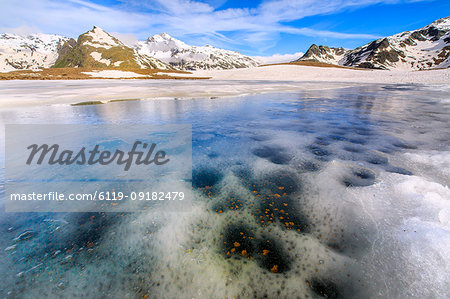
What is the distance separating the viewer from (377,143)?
17.1 ft

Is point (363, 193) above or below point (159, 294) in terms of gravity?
above

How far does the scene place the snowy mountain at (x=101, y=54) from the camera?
13038 cm

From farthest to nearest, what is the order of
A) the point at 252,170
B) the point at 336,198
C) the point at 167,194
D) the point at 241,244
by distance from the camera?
the point at 252,170 < the point at 167,194 < the point at 336,198 < the point at 241,244

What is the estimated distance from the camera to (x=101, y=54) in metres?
140

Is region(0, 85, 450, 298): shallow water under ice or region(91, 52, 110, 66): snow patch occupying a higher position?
→ region(91, 52, 110, 66): snow patch

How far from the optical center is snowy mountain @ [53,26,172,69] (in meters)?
130

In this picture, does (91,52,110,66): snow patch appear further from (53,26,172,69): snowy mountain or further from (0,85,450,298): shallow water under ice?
(0,85,450,298): shallow water under ice

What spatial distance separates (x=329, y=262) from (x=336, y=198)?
1.20 m

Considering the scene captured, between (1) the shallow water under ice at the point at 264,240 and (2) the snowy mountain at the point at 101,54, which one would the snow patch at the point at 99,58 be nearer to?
(2) the snowy mountain at the point at 101,54

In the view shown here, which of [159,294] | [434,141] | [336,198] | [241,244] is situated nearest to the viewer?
[159,294]

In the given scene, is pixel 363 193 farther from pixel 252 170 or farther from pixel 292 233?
→ pixel 252 170

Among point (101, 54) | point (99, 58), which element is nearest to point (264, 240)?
point (99, 58)

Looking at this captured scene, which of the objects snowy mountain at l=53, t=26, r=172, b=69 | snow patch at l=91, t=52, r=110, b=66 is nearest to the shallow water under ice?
snowy mountain at l=53, t=26, r=172, b=69

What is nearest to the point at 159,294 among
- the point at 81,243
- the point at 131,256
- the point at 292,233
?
the point at 131,256
